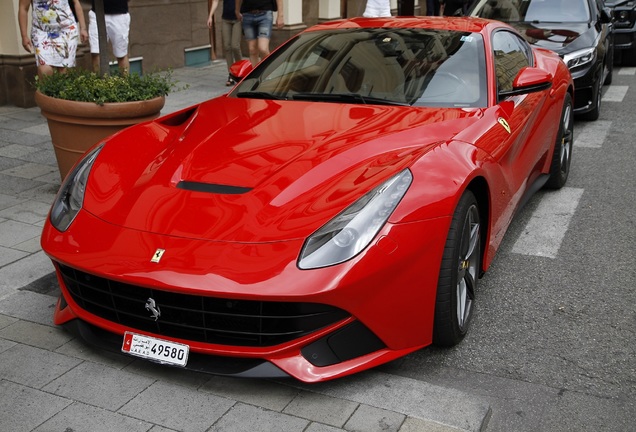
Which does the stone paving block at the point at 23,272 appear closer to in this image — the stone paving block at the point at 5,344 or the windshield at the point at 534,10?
the stone paving block at the point at 5,344

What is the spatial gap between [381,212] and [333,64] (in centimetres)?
A: 176

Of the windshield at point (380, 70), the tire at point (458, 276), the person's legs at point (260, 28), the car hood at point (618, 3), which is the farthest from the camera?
the car hood at point (618, 3)

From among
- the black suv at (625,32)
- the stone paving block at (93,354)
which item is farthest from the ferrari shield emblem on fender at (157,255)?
the black suv at (625,32)

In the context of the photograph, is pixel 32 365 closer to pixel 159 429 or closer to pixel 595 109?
pixel 159 429

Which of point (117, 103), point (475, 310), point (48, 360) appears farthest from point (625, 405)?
point (117, 103)

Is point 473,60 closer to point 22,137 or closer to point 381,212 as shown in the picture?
point 381,212

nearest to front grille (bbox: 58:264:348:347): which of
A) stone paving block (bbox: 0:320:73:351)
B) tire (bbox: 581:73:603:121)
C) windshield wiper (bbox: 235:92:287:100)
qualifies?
stone paving block (bbox: 0:320:73:351)

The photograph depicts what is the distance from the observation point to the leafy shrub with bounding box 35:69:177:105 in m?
5.88

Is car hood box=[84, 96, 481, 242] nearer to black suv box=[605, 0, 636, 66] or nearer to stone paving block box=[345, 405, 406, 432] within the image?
stone paving block box=[345, 405, 406, 432]

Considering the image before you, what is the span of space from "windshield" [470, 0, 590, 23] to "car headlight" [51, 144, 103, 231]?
650cm

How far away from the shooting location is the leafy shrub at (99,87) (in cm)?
588

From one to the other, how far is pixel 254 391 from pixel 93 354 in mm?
817

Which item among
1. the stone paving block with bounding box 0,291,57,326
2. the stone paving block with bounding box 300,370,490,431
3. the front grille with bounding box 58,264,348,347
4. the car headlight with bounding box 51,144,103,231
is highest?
the car headlight with bounding box 51,144,103,231

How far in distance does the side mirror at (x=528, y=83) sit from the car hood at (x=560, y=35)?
166 inches
